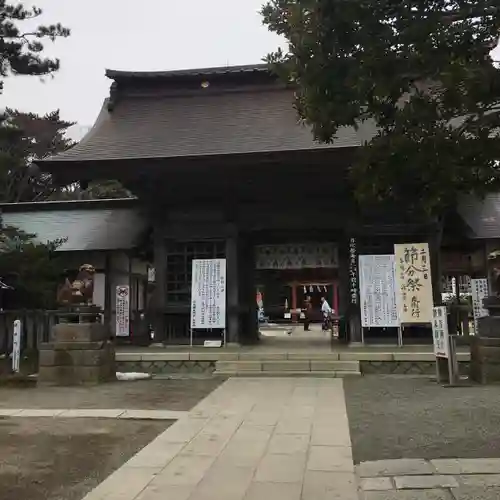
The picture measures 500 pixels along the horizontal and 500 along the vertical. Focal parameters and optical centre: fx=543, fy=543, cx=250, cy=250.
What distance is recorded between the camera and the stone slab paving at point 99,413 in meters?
6.09

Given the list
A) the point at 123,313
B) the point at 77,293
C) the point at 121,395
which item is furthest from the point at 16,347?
the point at 123,313

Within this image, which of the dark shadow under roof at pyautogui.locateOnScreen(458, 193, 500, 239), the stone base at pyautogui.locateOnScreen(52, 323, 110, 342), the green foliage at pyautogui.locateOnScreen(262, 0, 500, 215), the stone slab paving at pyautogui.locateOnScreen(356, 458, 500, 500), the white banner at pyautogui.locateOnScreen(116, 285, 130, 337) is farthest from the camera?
the white banner at pyautogui.locateOnScreen(116, 285, 130, 337)

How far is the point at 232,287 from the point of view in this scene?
38.9ft

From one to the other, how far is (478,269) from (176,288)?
7.63 meters

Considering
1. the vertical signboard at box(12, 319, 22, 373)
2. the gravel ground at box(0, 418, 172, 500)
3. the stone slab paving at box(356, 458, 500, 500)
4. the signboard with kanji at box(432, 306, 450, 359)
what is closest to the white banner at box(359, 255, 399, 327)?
the signboard with kanji at box(432, 306, 450, 359)

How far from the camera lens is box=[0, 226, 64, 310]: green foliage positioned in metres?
10.5

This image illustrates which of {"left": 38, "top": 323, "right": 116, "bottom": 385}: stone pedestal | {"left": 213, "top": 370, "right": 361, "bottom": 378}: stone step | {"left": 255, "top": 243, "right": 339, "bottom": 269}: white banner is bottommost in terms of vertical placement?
{"left": 213, "top": 370, "right": 361, "bottom": 378}: stone step

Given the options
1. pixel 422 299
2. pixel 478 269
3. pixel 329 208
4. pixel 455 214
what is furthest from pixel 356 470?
pixel 478 269

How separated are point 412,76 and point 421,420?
12.6 ft

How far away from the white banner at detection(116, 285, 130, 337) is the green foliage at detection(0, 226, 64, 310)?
224 cm

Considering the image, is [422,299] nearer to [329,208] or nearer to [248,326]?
[329,208]

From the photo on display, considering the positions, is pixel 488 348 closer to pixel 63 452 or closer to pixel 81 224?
pixel 63 452

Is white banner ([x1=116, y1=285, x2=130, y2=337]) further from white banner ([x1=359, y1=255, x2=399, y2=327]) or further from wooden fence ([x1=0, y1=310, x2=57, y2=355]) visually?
white banner ([x1=359, y1=255, x2=399, y2=327])

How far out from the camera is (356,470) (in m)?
Answer: 3.99
